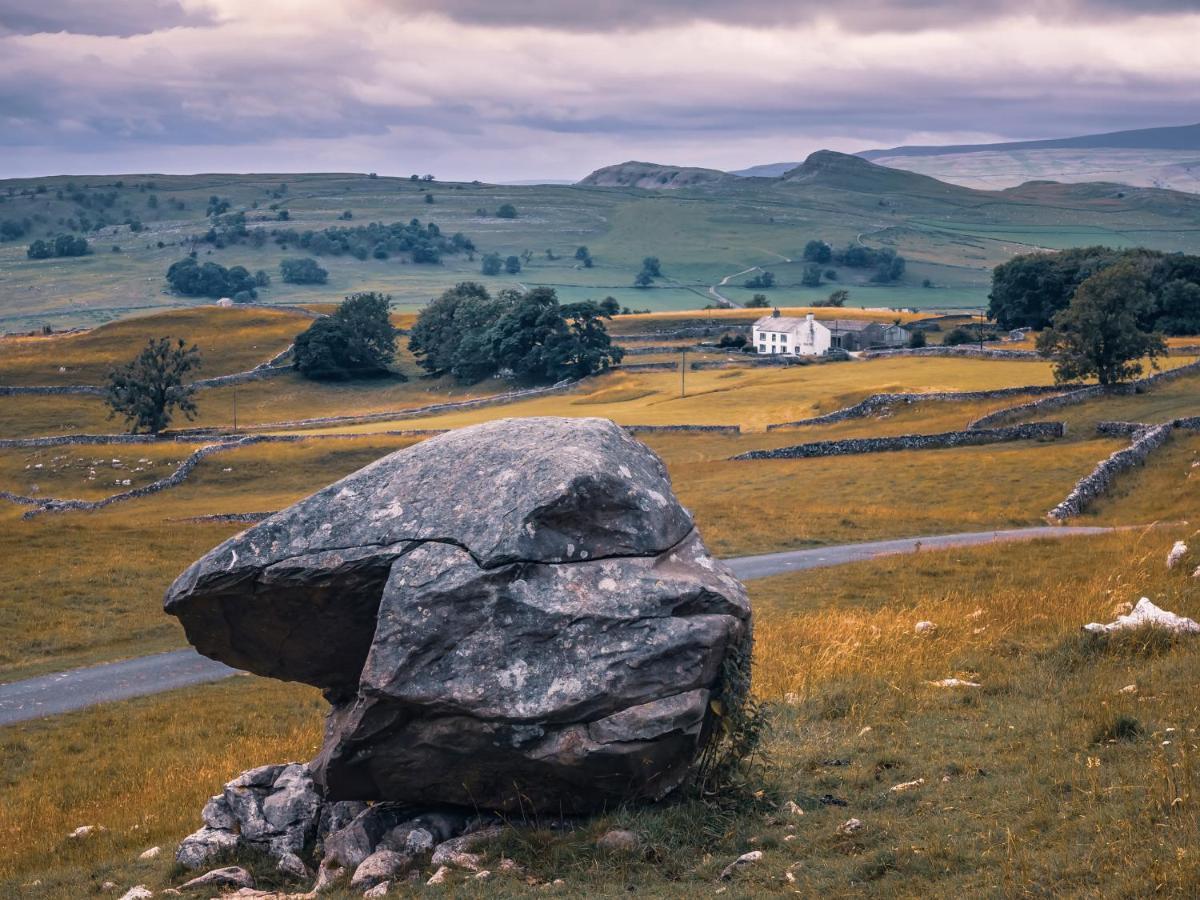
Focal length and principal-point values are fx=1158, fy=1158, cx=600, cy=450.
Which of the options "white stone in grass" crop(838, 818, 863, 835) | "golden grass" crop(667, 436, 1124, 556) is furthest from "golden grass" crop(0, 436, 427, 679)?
"white stone in grass" crop(838, 818, 863, 835)

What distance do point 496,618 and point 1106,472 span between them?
41.0 metres

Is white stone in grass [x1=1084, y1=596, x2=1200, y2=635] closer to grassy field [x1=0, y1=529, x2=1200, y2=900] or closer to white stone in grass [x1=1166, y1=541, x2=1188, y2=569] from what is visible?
grassy field [x1=0, y1=529, x2=1200, y2=900]

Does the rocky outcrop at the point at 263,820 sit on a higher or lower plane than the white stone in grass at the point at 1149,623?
lower

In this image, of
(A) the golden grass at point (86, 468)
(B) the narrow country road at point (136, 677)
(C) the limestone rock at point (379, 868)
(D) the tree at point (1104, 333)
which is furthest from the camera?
(A) the golden grass at point (86, 468)

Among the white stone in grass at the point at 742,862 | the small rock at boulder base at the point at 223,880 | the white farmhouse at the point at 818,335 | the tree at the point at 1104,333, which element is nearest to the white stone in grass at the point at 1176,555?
the white stone in grass at the point at 742,862

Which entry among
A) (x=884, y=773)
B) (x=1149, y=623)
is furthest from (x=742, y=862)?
(x=1149, y=623)

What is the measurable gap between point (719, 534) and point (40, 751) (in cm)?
2661

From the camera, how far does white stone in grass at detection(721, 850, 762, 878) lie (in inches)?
453

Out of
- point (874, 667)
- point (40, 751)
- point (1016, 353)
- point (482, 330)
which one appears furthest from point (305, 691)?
point (482, 330)

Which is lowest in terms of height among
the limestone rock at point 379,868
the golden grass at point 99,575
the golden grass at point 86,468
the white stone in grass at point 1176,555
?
the golden grass at point 86,468

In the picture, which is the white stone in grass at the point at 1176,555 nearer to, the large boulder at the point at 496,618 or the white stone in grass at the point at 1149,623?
the white stone in grass at the point at 1149,623

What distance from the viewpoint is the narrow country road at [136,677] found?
2698cm

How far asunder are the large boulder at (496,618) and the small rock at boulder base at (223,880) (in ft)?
4.47

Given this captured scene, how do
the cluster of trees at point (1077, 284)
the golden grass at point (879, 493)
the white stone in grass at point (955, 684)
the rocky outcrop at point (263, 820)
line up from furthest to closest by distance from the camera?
the cluster of trees at point (1077, 284), the golden grass at point (879, 493), the white stone in grass at point (955, 684), the rocky outcrop at point (263, 820)
